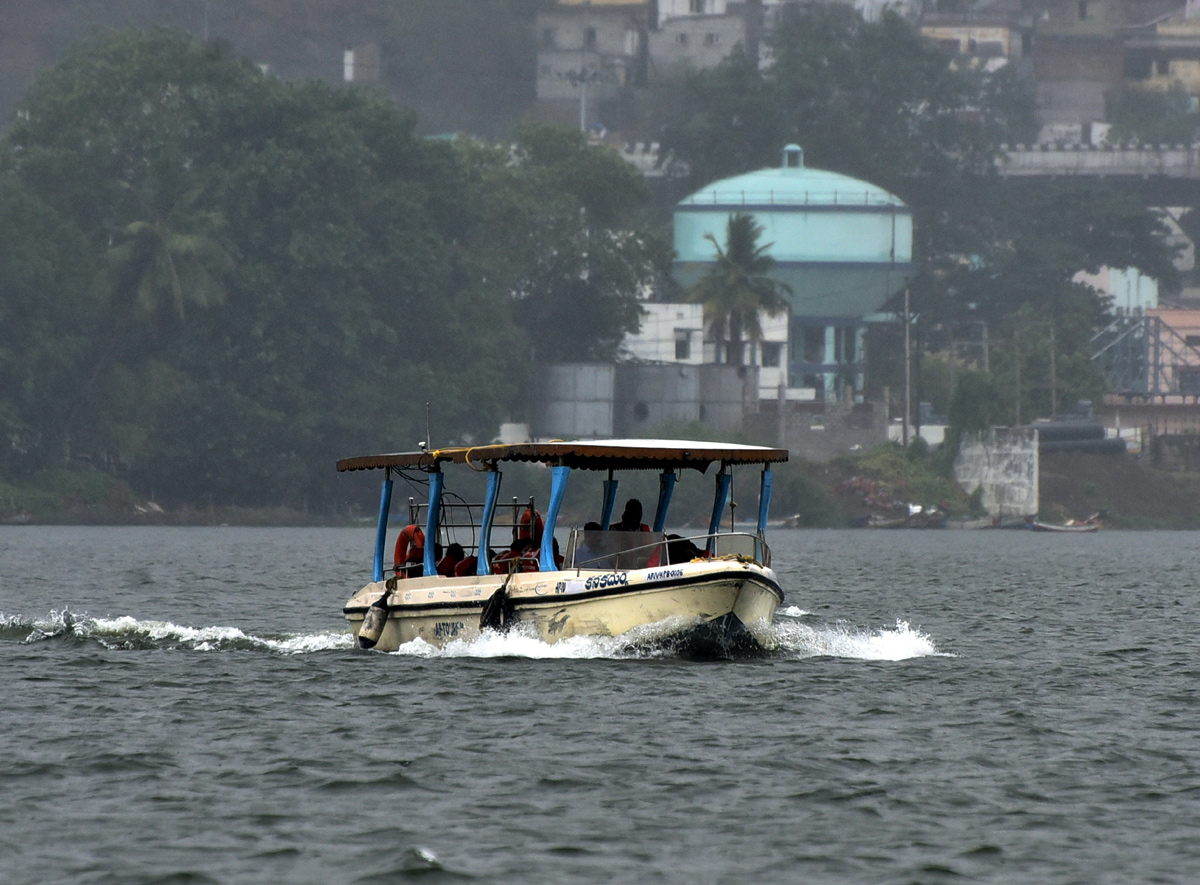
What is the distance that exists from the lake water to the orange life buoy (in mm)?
1436

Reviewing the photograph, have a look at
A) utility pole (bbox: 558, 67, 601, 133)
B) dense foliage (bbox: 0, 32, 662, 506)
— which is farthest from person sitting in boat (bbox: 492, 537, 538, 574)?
utility pole (bbox: 558, 67, 601, 133)

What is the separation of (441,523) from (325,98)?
78.1 m

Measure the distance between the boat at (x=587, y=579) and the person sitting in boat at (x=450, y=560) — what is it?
1.7 inches

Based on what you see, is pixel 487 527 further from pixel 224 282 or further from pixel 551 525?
pixel 224 282

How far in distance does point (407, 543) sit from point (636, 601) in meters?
4.46

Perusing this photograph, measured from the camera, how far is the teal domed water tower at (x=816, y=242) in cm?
12656

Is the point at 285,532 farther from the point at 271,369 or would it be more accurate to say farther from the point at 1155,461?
the point at 1155,461

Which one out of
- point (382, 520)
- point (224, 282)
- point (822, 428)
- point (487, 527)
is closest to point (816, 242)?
point (822, 428)

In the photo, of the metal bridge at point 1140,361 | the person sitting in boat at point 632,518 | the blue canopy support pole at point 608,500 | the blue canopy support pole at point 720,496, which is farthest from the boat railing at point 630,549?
the metal bridge at point 1140,361

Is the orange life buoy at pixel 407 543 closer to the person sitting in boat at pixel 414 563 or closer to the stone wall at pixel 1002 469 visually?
the person sitting in boat at pixel 414 563

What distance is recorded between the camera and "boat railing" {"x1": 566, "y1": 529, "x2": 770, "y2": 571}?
28.0 meters

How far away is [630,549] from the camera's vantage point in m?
27.7

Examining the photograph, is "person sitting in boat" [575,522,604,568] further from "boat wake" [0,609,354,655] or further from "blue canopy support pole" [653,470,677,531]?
"boat wake" [0,609,354,655]

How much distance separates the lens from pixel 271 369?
10056 centimetres
